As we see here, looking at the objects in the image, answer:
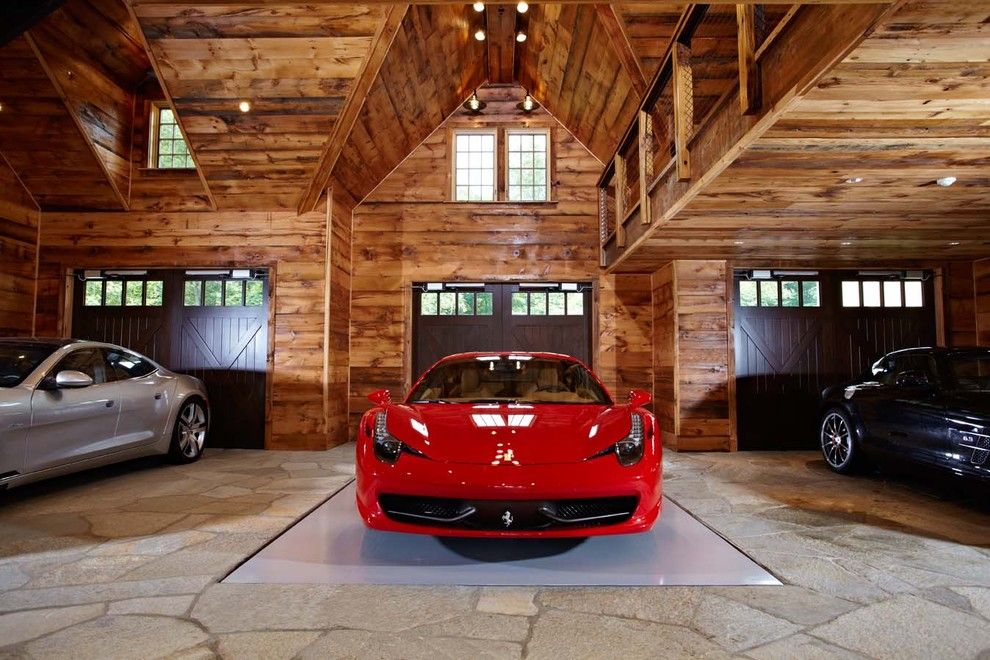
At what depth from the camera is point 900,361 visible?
4.91 m

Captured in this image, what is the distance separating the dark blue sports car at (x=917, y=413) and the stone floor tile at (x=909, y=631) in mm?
2001

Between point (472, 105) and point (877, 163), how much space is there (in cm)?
615

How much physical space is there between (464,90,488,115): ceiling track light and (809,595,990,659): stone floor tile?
26.2 ft

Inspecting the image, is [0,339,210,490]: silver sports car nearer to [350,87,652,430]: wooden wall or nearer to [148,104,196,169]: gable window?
[350,87,652,430]: wooden wall

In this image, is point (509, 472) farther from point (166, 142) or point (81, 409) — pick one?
point (166, 142)

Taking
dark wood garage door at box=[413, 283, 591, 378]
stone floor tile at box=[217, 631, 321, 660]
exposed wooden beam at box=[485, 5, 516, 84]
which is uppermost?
exposed wooden beam at box=[485, 5, 516, 84]

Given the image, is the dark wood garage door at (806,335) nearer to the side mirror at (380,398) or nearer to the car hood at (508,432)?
the car hood at (508,432)

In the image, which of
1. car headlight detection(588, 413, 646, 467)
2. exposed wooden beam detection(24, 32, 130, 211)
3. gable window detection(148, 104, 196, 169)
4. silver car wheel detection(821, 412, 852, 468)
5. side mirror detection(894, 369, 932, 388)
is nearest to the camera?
car headlight detection(588, 413, 646, 467)

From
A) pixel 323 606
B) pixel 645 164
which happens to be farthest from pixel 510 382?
pixel 645 164

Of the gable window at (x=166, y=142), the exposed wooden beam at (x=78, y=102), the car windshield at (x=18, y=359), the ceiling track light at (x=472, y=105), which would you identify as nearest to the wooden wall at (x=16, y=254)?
the exposed wooden beam at (x=78, y=102)

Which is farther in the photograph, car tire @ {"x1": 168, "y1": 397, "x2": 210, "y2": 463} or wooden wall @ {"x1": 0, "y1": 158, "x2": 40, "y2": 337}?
wooden wall @ {"x1": 0, "y1": 158, "x2": 40, "y2": 337}

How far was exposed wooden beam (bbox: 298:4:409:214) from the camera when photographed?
5184 mm

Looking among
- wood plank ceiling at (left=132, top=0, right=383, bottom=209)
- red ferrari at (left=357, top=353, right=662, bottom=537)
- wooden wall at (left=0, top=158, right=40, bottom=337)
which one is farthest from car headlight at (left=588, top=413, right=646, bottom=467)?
wooden wall at (left=0, top=158, right=40, bottom=337)

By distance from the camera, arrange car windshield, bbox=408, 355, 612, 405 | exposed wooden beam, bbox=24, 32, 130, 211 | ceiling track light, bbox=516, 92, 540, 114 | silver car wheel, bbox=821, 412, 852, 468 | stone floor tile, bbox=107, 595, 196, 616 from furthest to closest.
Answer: ceiling track light, bbox=516, 92, 540, 114
exposed wooden beam, bbox=24, 32, 130, 211
silver car wheel, bbox=821, 412, 852, 468
car windshield, bbox=408, 355, 612, 405
stone floor tile, bbox=107, 595, 196, 616
